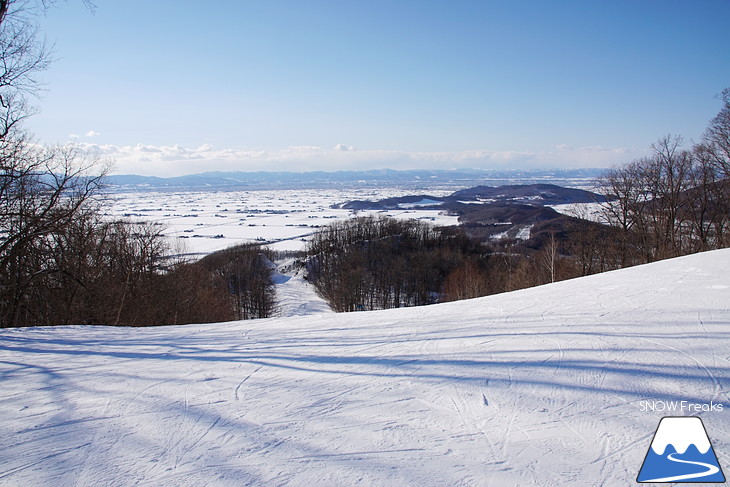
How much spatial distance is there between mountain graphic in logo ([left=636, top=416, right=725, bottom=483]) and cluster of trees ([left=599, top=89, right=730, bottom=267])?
67.3ft

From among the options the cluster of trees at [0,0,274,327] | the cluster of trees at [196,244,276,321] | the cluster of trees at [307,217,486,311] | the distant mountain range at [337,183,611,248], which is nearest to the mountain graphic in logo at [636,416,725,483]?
the cluster of trees at [0,0,274,327]

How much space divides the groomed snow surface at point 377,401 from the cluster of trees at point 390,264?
1113 inches

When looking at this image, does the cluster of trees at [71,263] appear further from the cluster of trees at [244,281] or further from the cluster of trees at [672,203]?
the cluster of trees at [672,203]

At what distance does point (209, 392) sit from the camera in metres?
3.72

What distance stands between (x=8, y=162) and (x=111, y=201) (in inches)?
378

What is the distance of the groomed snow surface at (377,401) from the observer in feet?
8.02

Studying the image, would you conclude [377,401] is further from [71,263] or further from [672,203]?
[672,203]

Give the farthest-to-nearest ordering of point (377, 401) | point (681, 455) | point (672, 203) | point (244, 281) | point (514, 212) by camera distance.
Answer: point (514, 212) < point (244, 281) < point (672, 203) < point (377, 401) < point (681, 455)

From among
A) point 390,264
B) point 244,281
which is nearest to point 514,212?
point 390,264

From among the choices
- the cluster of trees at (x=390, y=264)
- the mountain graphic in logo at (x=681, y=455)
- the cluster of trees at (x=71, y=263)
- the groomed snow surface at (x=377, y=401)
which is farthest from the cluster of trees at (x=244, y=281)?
the mountain graphic in logo at (x=681, y=455)

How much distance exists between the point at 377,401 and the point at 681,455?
6.81 feet

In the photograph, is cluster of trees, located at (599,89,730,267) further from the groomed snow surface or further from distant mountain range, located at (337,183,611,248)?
the groomed snow surface

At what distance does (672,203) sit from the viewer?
75.4 feet

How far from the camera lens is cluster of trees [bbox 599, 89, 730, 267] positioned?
66.6ft
